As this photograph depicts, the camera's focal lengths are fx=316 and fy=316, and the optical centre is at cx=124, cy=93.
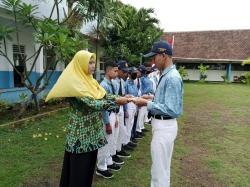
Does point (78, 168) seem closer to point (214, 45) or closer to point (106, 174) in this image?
point (106, 174)

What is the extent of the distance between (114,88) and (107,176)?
1395mm

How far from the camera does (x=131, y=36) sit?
55.6ft

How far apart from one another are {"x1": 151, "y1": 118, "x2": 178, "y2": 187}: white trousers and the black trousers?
0.72 metres

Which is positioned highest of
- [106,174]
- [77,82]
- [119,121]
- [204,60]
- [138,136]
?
[77,82]

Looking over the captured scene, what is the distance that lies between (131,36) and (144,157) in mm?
11770

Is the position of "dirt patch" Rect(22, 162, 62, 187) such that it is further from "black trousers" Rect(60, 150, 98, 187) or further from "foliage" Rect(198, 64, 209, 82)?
"foliage" Rect(198, 64, 209, 82)

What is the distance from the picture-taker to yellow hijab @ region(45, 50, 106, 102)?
3297 millimetres

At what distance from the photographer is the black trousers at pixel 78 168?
356 centimetres

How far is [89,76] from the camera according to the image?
140 inches

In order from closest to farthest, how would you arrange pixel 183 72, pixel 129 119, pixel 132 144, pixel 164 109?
1. pixel 164 109
2. pixel 129 119
3. pixel 132 144
4. pixel 183 72

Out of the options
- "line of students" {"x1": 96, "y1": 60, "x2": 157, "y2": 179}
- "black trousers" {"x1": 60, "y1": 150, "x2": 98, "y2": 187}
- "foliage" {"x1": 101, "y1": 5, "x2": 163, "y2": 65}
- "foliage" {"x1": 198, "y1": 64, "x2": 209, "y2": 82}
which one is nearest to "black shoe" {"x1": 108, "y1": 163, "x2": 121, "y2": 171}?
"line of students" {"x1": 96, "y1": 60, "x2": 157, "y2": 179}

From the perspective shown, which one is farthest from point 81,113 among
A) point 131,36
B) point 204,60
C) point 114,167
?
point 204,60

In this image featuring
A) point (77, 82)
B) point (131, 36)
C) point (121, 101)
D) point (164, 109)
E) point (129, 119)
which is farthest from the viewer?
point (131, 36)

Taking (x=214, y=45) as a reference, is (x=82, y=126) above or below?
below
